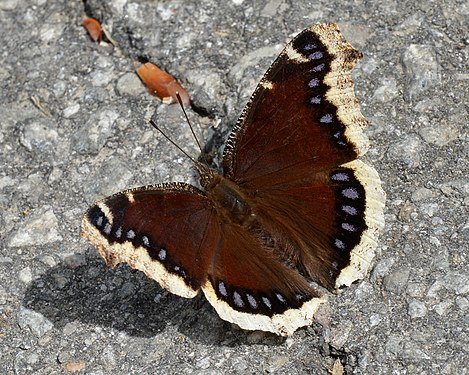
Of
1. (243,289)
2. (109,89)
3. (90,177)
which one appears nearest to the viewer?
(243,289)

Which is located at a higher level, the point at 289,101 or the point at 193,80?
the point at 289,101

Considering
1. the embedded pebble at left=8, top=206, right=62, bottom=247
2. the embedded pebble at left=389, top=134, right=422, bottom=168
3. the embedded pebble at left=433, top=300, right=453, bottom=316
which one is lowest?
the embedded pebble at left=8, top=206, right=62, bottom=247

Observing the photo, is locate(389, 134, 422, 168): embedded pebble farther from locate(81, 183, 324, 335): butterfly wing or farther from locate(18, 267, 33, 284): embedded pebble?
locate(18, 267, 33, 284): embedded pebble

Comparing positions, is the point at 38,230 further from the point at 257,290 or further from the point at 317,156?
the point at 317,156

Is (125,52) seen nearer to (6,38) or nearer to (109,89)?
(109,89)

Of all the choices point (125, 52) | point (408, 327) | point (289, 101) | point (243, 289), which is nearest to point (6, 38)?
point (125, 52)

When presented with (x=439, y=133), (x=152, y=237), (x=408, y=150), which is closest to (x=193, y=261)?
(x=152, y=237)

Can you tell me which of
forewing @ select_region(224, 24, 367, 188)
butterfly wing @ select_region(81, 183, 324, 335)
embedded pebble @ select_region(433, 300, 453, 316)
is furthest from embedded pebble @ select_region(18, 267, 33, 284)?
embedded pebble @ select_region(433, 300, 453, 316)
